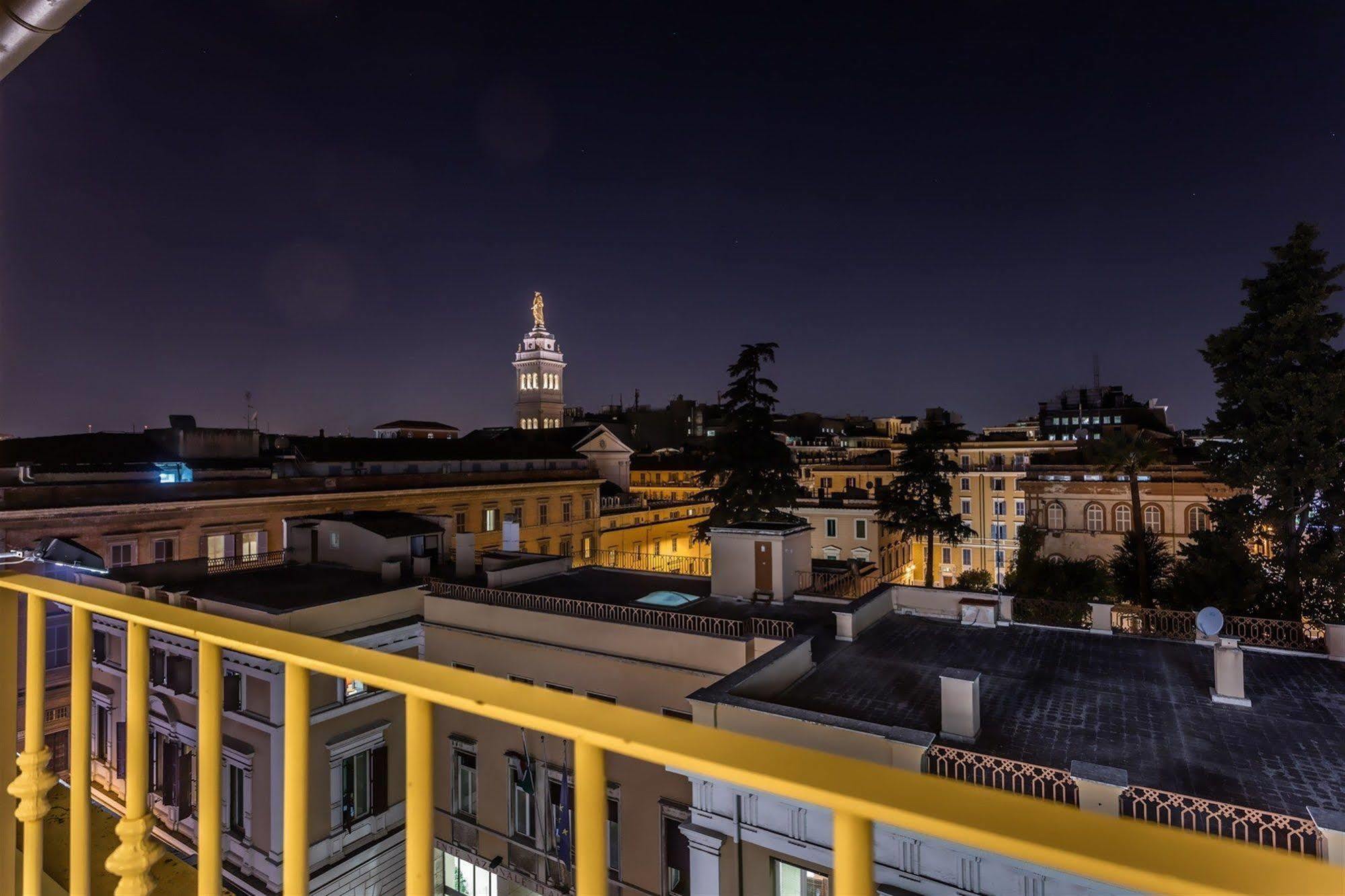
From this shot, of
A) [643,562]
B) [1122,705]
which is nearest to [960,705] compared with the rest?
[1122,705]

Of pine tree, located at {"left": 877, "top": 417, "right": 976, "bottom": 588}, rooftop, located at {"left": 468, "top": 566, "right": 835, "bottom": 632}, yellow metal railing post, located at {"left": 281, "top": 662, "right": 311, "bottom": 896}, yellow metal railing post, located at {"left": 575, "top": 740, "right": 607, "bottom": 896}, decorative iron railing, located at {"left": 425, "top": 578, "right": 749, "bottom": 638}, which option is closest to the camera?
yellow metal railing post, located at {"left": 575, "top": 740, "right": 607, "bottom": 896}

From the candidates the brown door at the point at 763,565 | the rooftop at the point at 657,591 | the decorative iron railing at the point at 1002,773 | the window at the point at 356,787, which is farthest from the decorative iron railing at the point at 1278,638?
the window at the point at 356,787

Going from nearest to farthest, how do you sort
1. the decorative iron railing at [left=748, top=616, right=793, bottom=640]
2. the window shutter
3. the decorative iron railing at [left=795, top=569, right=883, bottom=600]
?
the decorative iron railing at [left=748, top=616, right=793, bottom=640] → the window shutter → the decorative iron railing at [left=795, top=569, right=883, bottom=600]

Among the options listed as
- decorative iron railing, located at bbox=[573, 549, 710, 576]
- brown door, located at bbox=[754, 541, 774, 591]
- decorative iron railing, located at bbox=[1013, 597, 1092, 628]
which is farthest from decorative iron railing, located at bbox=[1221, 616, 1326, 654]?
decorative iron railing, located at bbox=[573, 549, 710, 576]

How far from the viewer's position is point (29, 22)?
99.6 inches

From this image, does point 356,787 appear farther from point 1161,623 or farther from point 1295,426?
point 1295,426

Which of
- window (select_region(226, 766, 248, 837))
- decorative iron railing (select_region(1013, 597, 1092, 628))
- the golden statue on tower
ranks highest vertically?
the golden statue on tower

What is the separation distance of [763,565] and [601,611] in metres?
4.43

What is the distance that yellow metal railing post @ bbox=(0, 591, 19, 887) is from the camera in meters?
2.54

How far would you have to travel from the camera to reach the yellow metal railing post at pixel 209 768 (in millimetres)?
1854

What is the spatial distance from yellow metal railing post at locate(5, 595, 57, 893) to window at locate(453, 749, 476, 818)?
14.6 m

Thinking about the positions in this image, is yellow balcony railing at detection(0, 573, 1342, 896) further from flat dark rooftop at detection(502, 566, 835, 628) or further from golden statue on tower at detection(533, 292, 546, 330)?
golden statue on tower at detection(533, 292, 546, 330)

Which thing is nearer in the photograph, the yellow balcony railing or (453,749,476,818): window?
the yellow balcony railing

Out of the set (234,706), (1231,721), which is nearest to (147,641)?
(1231,721)
